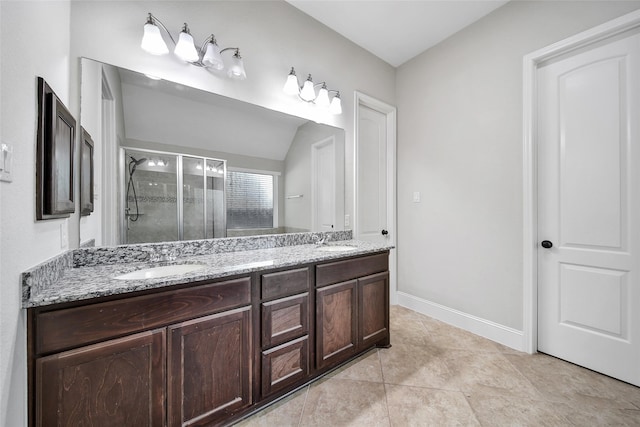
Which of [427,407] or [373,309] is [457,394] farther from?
[373,309]

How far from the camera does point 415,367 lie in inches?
74.4

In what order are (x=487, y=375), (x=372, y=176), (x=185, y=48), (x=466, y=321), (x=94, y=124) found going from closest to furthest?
(x=94, y=124) → (x=185, y=48) → (x=487, y=375) → (x=466, y=321) → (x=372, y=176)

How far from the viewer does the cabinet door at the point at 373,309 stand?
193 centimetres

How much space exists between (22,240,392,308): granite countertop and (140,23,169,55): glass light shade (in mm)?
1229

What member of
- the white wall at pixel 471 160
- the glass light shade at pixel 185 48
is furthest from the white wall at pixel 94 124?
the white wall at pixel 471 160

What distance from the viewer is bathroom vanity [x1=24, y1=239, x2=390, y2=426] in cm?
92

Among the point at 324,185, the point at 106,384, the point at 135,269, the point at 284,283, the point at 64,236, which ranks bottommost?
the point at 106,384

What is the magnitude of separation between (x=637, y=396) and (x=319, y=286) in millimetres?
2020

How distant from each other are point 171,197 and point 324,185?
1.25 metres

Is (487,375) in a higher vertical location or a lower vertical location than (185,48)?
lower

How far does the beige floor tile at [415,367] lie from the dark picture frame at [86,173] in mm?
2063

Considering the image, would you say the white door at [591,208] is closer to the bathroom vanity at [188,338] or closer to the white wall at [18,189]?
the bathroom vanity at [188,338]

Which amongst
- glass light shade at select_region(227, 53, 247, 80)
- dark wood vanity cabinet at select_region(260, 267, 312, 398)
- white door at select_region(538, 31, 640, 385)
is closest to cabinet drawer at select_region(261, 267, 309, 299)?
dark wood vanity cabinet at select_region(260, 267, 312, 398)

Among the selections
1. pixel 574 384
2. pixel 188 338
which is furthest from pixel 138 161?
pixel 574 384
